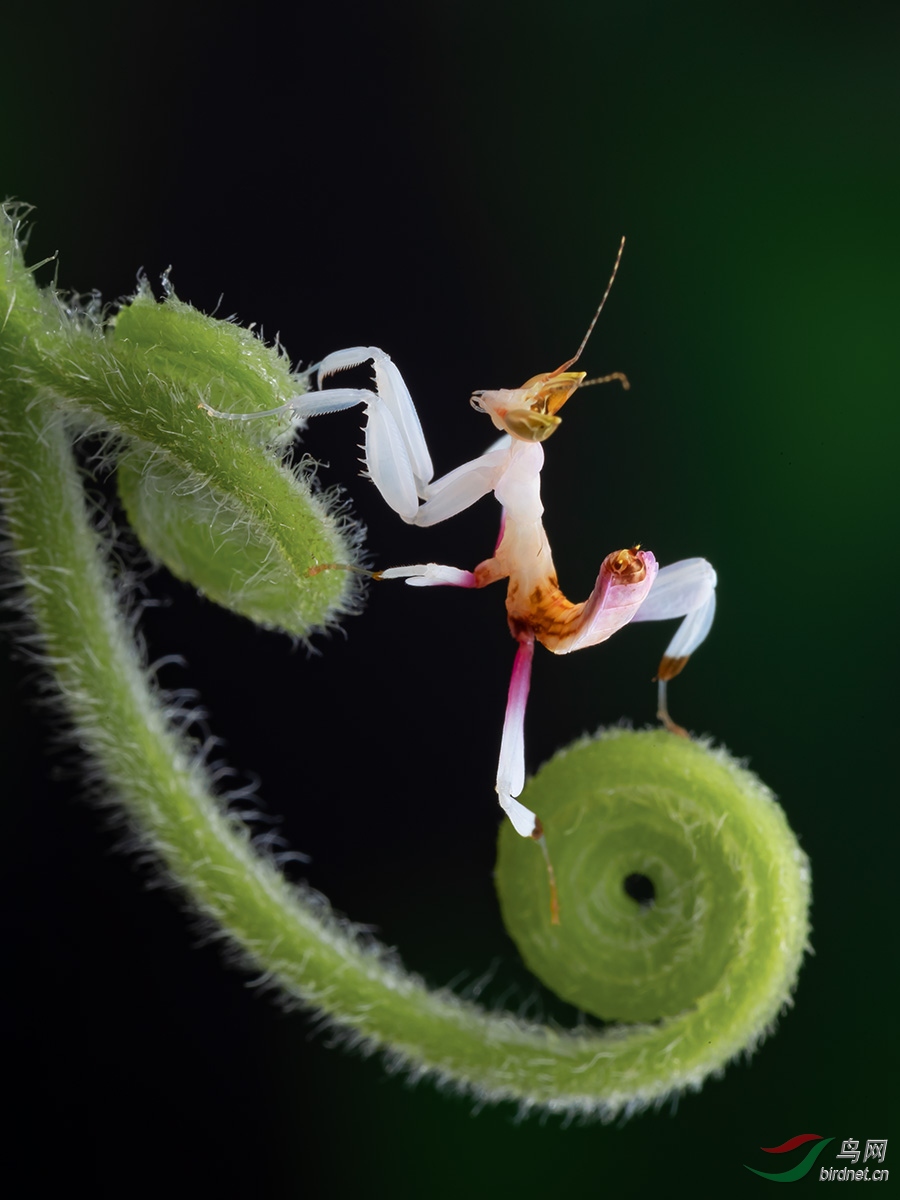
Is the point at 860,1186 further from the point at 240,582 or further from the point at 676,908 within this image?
the point at 240,582

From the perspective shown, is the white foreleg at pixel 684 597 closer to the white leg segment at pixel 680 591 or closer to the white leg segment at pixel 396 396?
the white leg segment at pixel 680 591

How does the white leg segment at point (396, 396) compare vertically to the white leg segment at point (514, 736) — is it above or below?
above

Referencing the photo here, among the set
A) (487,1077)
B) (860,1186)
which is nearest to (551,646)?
(487,1077)

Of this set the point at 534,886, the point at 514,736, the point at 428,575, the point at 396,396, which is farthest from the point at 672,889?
the point at 396,396

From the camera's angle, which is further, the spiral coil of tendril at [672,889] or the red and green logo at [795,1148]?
the red and green logo at [795,1148]

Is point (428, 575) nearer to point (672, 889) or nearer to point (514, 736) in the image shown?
point (514, 736)

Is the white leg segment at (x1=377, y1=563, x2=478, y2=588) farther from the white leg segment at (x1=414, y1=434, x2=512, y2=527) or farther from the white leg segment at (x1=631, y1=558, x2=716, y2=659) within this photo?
the white leg segment at (x1=631, y1=558, x2=716, y2=659)

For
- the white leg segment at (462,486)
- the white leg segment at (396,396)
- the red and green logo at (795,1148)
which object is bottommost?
the red and green logo at (795,1148)

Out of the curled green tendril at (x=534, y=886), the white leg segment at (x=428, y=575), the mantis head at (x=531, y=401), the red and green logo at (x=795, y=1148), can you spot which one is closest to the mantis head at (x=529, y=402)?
the mantis head at (x=531, y=401)

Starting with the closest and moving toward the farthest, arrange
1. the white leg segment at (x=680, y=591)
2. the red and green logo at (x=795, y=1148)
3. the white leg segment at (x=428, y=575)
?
the white leg segment at (x=428, y=575) < the white leg segment at (x=680, y=591) < the red and green logo at (x=795, y=1148)
